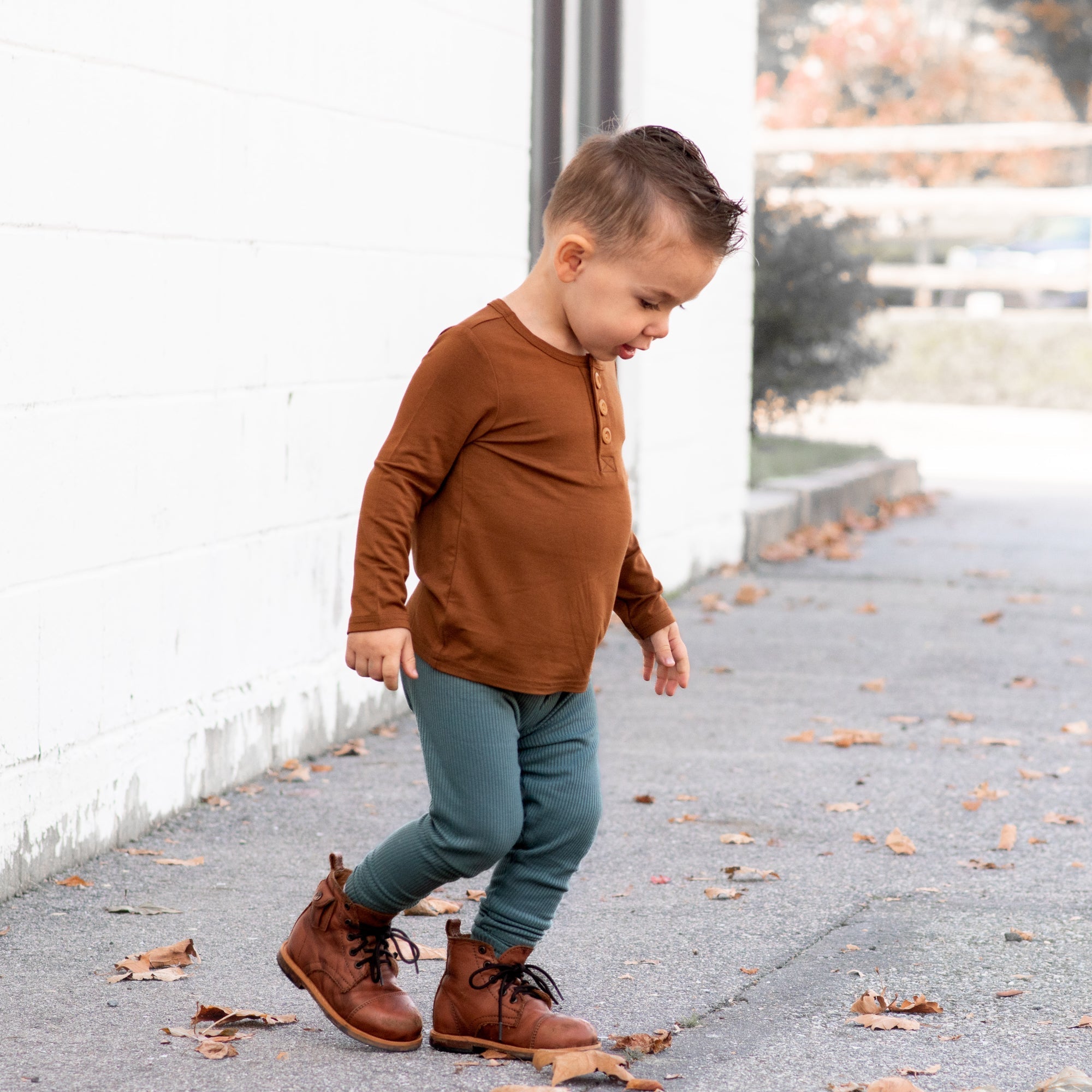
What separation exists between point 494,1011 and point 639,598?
804 mm

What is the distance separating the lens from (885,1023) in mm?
3258

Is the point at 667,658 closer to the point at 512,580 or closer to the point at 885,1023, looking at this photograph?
the point at 512,580

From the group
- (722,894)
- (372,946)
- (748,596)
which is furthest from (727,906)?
(748,596)

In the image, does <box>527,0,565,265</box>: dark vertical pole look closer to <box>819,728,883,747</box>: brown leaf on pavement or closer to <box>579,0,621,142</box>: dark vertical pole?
<box>579,0,621,142</box>: dark vertical pole

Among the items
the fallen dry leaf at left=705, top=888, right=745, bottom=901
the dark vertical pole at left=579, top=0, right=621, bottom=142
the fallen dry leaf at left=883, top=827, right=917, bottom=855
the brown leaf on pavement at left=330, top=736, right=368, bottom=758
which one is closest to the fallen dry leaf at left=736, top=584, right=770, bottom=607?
the dark vertical pole at left=579, top=0, right=621, bottom=142

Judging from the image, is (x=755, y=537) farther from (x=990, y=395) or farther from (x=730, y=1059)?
(x=990, y=395)

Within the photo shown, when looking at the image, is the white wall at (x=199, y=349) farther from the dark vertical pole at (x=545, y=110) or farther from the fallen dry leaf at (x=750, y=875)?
the fallen dry leaf at (x=750, y=875)

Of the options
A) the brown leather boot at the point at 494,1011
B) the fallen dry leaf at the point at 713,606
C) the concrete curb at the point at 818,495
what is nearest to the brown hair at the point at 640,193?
the brown leather boot at the point at 494,1011

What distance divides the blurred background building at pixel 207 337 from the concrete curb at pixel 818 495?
334 centimetres

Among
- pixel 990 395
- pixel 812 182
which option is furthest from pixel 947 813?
pixel 990 395

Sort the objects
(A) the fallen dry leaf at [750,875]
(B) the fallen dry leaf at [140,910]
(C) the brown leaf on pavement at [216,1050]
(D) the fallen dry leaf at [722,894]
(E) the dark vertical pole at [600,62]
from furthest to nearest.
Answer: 1. (E) the dark vertical pole at [600,62]
2. (A) the fallen dry leaf at [750,875]
3. (D) the fallen dry leaf at [722,894]
4. (B) the fallen dry leaf at [140,910]
5. (C) the brown leaf on pavement at [216,1050]

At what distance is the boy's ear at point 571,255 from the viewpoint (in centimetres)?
294

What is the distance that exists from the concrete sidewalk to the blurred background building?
10.8 inches

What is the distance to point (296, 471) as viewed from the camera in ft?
16.6
